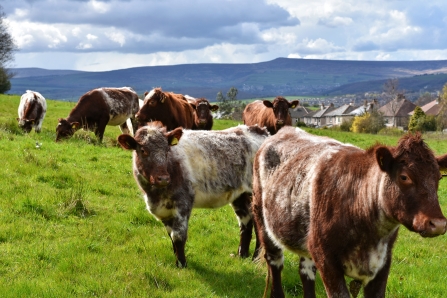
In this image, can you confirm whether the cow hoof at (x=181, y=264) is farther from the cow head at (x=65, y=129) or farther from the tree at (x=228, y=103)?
the tree at (x=228, y=103)

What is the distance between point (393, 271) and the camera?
8133mm

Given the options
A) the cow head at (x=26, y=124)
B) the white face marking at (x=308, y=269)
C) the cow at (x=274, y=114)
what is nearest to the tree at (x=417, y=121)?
the cow at (x=274, y=114)

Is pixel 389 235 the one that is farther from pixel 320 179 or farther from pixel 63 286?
pixel 63 286

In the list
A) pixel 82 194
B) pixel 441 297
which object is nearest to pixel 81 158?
pixel 82 194

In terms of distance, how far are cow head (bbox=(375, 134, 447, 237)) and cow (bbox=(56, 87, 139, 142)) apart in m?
16.6

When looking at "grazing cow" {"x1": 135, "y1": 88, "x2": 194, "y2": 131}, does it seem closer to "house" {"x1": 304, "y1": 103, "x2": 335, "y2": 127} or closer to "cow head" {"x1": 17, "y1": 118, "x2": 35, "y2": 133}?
"cow head" {"x1": 17, "y1": 118, "x2": 35, "y2": 133}

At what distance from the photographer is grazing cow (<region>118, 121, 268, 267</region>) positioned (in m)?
7.89

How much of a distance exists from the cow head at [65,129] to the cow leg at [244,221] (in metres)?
11.9

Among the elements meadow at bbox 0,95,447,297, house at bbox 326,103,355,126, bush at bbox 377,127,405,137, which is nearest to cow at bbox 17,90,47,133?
meadow at bbox 0,95,447,297

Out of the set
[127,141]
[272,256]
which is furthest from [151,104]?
[272,256]

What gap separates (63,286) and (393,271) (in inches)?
197

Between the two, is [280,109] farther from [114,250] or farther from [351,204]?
[351,204]

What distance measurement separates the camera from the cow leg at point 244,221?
8.95m

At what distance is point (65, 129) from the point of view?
19406mm
